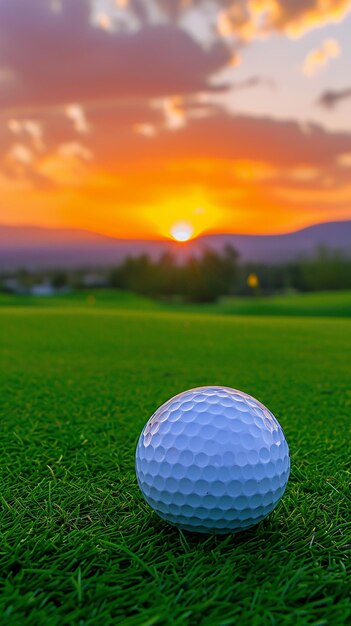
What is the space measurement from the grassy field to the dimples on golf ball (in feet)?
0.28

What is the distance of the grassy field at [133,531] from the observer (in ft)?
4.25

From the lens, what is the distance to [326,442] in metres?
2.69

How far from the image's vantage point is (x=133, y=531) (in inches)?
67.1

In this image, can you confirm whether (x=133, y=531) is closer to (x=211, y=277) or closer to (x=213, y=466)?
(x=213, y=466)

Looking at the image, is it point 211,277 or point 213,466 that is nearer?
point 213,466

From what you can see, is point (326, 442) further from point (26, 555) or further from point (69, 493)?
point (26, 555)

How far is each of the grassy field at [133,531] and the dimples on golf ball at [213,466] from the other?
86 mm

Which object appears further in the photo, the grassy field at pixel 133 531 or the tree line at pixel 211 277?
the tree line at pixel 211 277

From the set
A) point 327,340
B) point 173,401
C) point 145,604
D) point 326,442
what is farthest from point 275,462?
point 327,340

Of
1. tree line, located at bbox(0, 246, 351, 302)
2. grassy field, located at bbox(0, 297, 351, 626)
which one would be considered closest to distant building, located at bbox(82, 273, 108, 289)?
tree line, located at bbox(0, 246, 351, 302)

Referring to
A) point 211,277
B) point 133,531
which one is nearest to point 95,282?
point 211,277

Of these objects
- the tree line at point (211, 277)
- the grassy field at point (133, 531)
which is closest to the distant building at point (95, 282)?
the tree line at point (211, 277)

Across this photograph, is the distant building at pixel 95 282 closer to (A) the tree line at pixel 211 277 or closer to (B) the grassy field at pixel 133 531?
(A) the tree line at pixel 211 277

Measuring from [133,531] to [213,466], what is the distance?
359 millimetres
